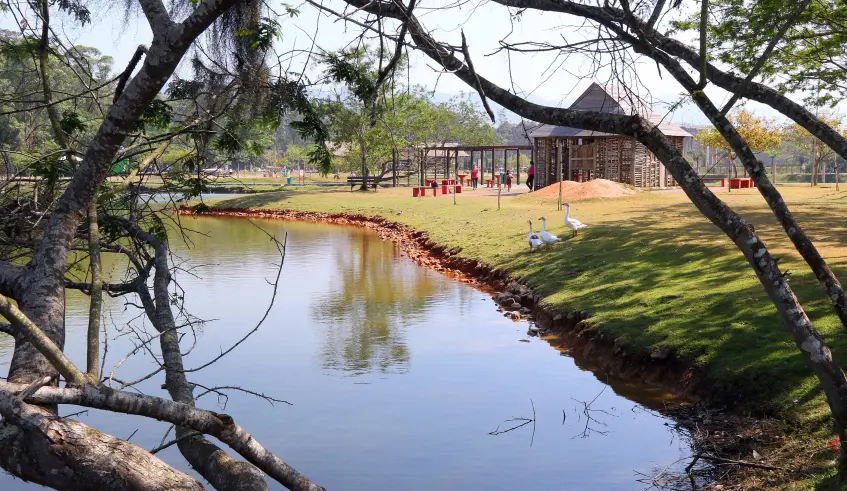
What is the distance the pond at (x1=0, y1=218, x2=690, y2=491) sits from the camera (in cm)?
841

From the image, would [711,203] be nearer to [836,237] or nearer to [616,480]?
[616,480]

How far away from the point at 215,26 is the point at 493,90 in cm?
220

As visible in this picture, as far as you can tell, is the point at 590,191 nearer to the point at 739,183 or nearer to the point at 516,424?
the point at 739,183

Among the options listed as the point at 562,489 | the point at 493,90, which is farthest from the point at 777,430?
the point at 493,90

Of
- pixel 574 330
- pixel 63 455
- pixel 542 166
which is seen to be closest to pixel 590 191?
pixel 542 166

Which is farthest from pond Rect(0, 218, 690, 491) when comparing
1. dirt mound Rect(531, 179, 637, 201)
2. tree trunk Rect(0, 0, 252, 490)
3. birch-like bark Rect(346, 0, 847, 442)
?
dirt mound Rect(531, 179, 637, 201)

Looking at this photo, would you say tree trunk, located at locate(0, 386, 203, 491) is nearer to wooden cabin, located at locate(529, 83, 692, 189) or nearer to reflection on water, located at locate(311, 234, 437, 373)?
reflection on water, located at locate(311, 234, 437, 373)

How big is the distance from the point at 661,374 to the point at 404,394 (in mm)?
3300

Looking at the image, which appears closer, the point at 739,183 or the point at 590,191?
the point at 590,191

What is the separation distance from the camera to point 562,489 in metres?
7.88

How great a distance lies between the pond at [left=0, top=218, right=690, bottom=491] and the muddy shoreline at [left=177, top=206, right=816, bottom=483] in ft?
0.87

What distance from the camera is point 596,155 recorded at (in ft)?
131

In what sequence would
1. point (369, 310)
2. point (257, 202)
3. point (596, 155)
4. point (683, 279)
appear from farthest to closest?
point (257, 202) → point (596, 155) → point (369, 310) → point (683, 279)

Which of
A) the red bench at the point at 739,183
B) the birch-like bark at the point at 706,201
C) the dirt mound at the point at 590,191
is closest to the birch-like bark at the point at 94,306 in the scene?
the birch-like bark at the point at 706,201
